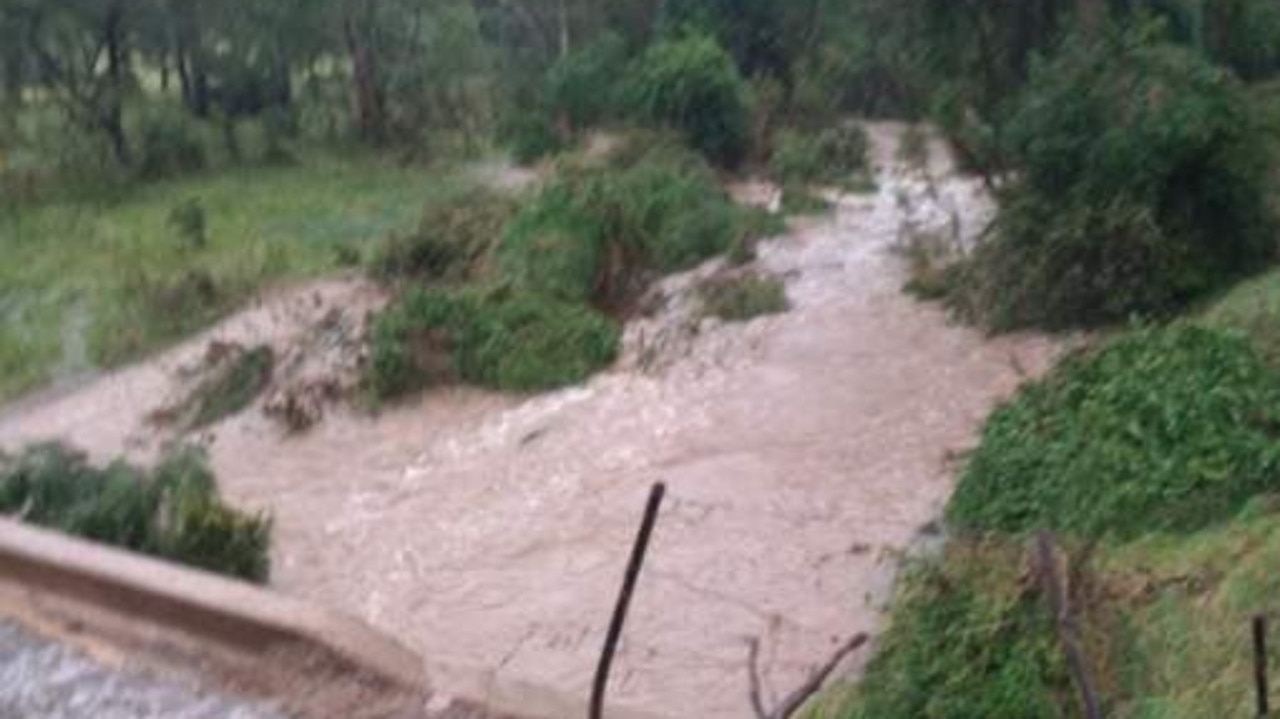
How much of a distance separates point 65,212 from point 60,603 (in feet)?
86.5

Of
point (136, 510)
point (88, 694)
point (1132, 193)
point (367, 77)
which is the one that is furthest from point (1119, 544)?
point (367, 77)

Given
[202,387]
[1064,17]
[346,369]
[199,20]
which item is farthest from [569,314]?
[199,20]

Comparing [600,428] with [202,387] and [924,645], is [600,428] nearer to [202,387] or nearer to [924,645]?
[202,387]

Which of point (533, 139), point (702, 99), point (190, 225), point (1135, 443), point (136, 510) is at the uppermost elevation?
point (1135, 443)

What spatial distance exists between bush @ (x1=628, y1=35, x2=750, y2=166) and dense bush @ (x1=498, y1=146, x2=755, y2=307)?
594 centimetres

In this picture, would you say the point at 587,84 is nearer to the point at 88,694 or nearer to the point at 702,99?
the point at 702,99

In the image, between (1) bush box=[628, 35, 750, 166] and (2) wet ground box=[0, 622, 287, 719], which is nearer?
(2) wet ground box=[0, 622, 287, 719]

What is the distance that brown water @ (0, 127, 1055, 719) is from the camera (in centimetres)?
1119

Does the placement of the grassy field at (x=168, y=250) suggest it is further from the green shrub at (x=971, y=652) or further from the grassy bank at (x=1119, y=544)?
the green shrub at (x=971, y=652)

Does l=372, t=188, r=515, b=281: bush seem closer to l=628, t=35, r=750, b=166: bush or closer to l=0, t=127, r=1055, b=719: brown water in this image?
l=0, t=127, r=1055, b=719: brown water

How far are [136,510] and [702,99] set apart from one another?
748 inches

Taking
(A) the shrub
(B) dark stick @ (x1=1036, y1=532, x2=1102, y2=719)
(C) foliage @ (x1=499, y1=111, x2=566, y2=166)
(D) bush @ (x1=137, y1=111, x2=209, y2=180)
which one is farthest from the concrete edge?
(D) bush @ (x1=137, y1=111, x2=209, y2=180)

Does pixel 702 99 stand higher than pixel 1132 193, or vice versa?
pixel 1132 193

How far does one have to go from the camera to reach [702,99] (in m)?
29.7
